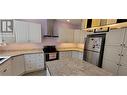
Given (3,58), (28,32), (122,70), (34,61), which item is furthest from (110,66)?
(3,58)

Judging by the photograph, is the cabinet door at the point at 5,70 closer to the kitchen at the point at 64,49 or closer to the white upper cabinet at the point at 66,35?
the kitchen at the point at 64,49

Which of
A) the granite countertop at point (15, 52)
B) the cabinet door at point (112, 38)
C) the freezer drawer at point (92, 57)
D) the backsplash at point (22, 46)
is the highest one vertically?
the cabinet door at point (112, 38)

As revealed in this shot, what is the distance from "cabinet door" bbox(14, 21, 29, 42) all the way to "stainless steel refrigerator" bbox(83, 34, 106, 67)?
61 centimetres

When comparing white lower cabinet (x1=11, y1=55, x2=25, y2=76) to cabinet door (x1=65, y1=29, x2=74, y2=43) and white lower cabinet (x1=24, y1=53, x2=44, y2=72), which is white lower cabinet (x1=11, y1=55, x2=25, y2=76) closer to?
white lower cabinet (x1=24, y1=53, x2=44, y2=72)

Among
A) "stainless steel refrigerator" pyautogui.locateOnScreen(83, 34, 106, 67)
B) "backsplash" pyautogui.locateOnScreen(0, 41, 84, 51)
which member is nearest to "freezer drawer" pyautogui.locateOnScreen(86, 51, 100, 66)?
"stainless steel refrigerator" pyautogui.locateOnScreen(83, 34, 106, 67)

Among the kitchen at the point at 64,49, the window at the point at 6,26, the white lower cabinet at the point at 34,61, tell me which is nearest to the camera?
the window at the point at 6,26

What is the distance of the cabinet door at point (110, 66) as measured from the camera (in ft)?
2.76

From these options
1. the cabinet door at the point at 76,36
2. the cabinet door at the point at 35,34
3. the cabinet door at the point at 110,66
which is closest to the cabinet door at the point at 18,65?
the cabinet door at the point at 35,34

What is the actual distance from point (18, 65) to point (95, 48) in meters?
0.82

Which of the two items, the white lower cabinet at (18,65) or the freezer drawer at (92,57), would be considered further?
the freezer drawer at (92,57)

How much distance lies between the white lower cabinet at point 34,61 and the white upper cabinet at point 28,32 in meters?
0.17

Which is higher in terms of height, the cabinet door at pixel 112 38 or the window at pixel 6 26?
the window at pixel 6 26
